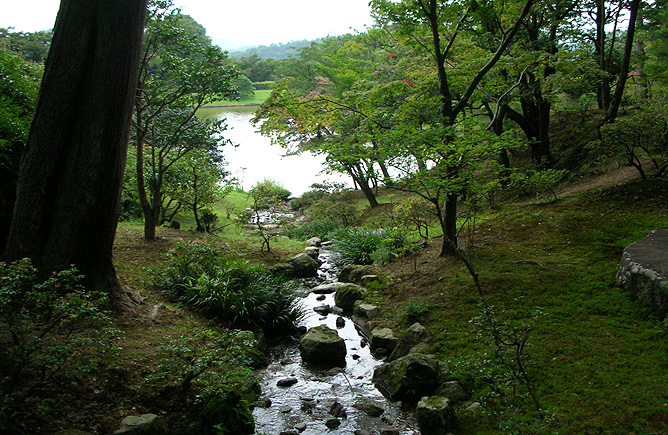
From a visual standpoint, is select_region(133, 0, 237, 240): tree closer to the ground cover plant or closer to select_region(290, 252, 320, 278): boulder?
select_region(290, 252, 320, 278): boulder

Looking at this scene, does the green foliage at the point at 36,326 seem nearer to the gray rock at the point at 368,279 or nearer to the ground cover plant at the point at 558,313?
the ground cover plant at the point at 558,313

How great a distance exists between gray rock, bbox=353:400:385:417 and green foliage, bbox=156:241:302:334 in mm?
2145

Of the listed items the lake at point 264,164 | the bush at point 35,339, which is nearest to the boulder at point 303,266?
the bush at point 35,339

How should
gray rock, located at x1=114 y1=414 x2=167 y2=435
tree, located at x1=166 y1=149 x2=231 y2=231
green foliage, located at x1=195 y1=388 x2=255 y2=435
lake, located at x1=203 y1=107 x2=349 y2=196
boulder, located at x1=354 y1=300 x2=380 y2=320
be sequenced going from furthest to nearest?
lake, located at x1=203 y1=107 x2=349 y2=196 < tree, located at x1=166 y1=149 x2=231 y2=231 < boulder, located at x1=354 y1=300 x2=380 y2=320 < green foliage, located at x1=195 y1=388 x2=255 y2=435 < gray rock, located at x1=114 y1=414 x2=167 y2=435

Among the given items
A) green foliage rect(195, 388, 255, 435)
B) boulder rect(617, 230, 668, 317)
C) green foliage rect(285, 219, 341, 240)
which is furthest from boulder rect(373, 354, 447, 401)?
green foliage rect(285, 219, 341, 240)

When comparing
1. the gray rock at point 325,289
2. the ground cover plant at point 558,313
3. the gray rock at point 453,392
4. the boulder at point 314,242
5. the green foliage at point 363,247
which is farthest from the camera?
the boulder at point 314,242

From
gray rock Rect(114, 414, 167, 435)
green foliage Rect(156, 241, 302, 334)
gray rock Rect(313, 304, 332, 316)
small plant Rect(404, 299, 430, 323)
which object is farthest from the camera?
gray rock Rect(313, 304, 332, 316)

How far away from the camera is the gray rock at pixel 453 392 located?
3.91m

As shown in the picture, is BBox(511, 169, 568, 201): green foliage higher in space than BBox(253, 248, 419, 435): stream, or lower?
higher

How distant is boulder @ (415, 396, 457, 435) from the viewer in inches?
142

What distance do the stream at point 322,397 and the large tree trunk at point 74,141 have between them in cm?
253

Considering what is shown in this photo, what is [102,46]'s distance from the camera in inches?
166

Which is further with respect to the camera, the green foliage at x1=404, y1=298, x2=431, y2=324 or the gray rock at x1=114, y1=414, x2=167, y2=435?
the green foliage at x1=404, y1=298, x2=431, y2=324

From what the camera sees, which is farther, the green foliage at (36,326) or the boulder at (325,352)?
the boulder at (325,352)
